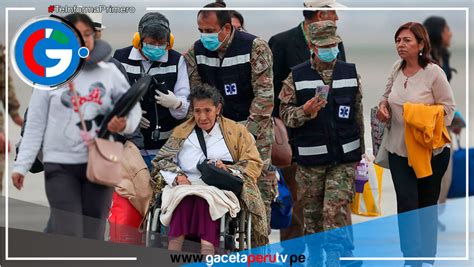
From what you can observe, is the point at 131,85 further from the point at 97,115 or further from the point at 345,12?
the point at 345,12

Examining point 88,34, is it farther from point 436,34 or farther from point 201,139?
point 436,34

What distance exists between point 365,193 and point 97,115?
256cm

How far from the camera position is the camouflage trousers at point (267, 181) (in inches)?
621

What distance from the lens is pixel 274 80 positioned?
16250 mm

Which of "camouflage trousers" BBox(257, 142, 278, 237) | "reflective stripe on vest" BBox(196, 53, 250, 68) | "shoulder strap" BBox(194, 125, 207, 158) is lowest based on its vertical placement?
"camouflage trousers" BBox(257, 142, 278, 237)

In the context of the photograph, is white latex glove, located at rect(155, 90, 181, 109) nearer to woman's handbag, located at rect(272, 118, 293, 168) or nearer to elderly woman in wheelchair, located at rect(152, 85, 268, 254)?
elderly woman in wheelchair, located at rect(152, 85, 268, 254)

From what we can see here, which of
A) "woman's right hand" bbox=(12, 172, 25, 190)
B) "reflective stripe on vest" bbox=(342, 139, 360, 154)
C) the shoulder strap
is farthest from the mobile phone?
"woman's right hand" bbox=(12, 172, 25, 190)

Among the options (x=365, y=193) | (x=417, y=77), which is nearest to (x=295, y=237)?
(x=365, y=193)

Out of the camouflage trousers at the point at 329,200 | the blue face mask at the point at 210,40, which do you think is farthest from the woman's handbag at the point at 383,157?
the blue face mask at the point at 210,40

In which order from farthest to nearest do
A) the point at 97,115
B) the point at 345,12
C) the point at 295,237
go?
the point at 295,237, the point at 345,12, the point at 97,115

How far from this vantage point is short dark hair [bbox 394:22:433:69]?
50.6 feet

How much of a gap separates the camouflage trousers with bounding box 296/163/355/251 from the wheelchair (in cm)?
86

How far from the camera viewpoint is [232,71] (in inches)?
614

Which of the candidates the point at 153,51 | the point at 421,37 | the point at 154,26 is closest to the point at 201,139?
the point at 153,51
